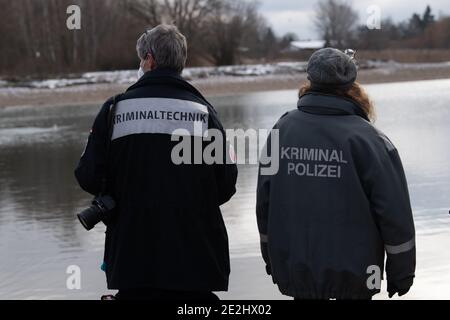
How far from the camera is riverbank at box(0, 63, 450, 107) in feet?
139

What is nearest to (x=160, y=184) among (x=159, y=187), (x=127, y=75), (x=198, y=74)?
(x=159, y=187)

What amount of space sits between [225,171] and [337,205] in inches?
24.6

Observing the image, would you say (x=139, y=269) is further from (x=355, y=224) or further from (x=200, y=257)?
(x=355, y=224)

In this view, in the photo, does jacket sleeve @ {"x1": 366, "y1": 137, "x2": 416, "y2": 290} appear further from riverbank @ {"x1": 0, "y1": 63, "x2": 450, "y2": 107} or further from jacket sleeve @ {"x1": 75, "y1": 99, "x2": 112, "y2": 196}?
riverbank @ {"x1": 0, "y1": 63, "x2": 450, "y2": 107}

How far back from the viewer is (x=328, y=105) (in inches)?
156

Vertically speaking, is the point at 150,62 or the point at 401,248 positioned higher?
the point at 150,62

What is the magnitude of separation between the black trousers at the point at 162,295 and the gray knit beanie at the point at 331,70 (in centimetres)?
119

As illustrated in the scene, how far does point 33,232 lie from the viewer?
9.45 metres

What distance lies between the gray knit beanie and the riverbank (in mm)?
36340

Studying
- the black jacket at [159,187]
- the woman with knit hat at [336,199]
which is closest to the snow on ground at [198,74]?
the black jacket at [159,187]

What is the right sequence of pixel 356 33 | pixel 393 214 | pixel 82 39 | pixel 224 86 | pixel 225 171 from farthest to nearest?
pixel 356 33, pixel 82 39, pixel 224 86, pixel 225 171, pixel 393 214

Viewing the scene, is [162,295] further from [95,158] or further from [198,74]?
[198,74]
